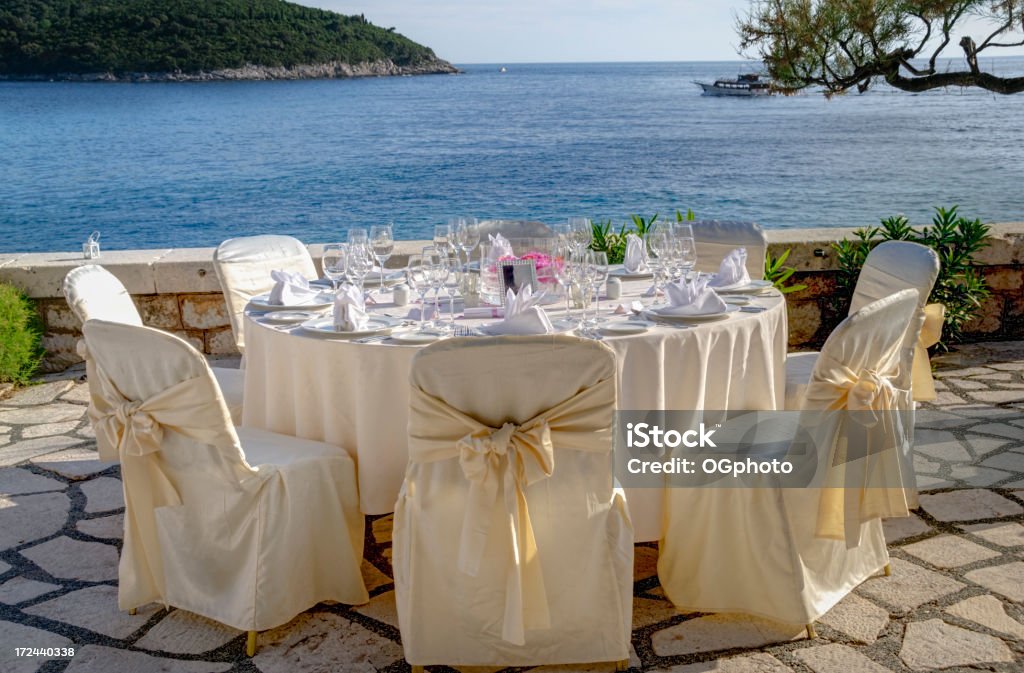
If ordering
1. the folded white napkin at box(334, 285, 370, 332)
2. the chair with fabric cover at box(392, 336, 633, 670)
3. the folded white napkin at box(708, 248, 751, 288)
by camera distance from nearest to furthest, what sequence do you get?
the chair with fabric cover at box(392, 336, 633, 670) < the folded white napkin at box(334, 285, 370, 332) < the folded white napkin at box(708, 248, 751, 288)

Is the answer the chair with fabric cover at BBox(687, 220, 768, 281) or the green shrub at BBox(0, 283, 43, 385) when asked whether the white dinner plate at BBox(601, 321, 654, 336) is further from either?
the green shrub at BBox(0, 283, 43, 385)

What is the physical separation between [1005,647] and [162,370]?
2399 millimetres

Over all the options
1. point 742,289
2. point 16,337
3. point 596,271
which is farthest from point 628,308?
point 16,337

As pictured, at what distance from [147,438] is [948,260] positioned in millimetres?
4570

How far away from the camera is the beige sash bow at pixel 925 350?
3709 millimetres

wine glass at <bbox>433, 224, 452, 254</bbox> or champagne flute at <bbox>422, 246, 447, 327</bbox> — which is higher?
wine glass at <bbox>433, 224, 452, 254</bbox>

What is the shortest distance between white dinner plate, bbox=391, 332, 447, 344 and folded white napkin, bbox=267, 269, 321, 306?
613mm

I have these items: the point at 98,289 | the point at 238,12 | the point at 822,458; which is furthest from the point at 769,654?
the point at 238,12

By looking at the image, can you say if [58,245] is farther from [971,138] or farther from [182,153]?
[971,138]

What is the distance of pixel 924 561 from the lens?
3172 mm

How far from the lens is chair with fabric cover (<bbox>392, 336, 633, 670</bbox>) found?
2240 mm

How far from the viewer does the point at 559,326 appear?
2.93 meters

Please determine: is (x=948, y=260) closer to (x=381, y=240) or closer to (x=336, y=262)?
(x=381, y=240)

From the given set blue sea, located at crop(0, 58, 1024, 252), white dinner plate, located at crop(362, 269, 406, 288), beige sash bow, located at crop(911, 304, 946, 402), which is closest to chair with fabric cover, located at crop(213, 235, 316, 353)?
white dinner plate, located at crop(362, 269, 406, 288)
